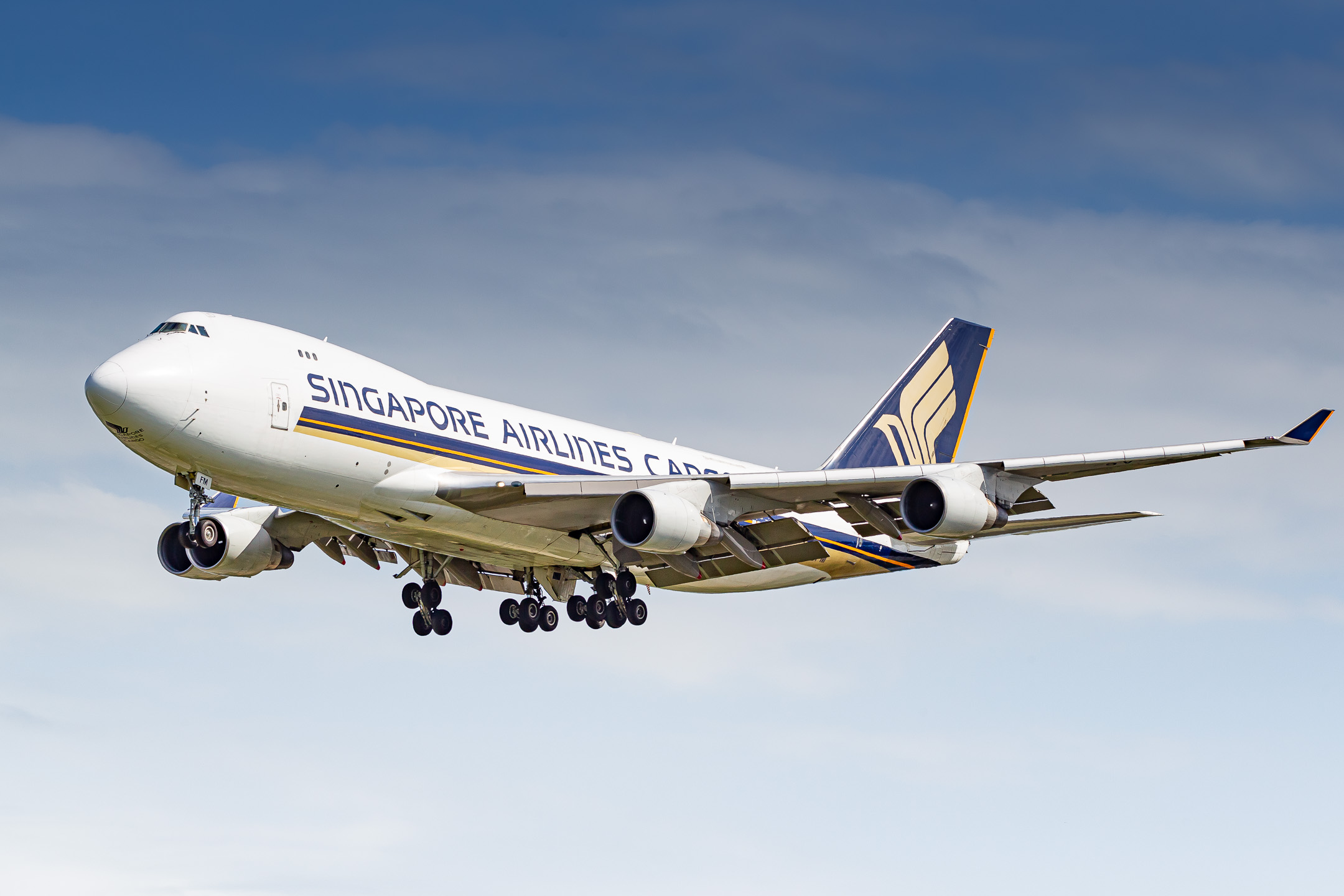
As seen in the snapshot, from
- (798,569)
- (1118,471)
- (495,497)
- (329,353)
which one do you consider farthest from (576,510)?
(1118,471)

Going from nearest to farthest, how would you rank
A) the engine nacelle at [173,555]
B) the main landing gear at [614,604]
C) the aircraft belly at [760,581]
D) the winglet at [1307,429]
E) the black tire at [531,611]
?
the winglet at [1307,429]
the engine nacelle at [173,555]
the main landing gear at [614,604]
the aircraft belly at [760,581]
the black tire at [531,611]

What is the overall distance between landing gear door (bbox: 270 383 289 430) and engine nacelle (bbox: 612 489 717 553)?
7.61 meters

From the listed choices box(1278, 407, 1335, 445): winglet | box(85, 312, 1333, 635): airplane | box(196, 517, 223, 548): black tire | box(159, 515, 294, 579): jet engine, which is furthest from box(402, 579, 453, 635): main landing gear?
box(1278, 407, 1335, 445): winglet

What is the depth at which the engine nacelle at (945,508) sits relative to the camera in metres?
31.8

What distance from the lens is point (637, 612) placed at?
39938 mm

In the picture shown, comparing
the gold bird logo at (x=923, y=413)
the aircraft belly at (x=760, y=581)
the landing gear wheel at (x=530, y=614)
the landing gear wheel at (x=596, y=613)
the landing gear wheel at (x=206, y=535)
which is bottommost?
the landing gear wheel at (x=206, y=535)

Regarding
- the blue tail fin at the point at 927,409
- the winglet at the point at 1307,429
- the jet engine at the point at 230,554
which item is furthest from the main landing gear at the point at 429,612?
the winglet at the point at 1307,429

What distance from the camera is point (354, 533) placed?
39594 millimetres

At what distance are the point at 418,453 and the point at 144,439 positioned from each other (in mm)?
6093

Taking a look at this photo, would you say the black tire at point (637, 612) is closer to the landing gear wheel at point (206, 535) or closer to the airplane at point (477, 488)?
the airplane at point (477, 488)

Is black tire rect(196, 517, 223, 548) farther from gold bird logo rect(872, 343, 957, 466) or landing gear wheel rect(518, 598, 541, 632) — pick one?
gold bird logo rect(872, 343, 957, 466)

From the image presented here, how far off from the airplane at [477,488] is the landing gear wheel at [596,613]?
0.16ft

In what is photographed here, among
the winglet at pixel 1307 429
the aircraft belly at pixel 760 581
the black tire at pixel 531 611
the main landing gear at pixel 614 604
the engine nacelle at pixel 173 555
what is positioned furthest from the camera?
the black tire at pixel 531 611

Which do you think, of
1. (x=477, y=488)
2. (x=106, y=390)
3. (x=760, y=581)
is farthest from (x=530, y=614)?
(x=106, y=390)
